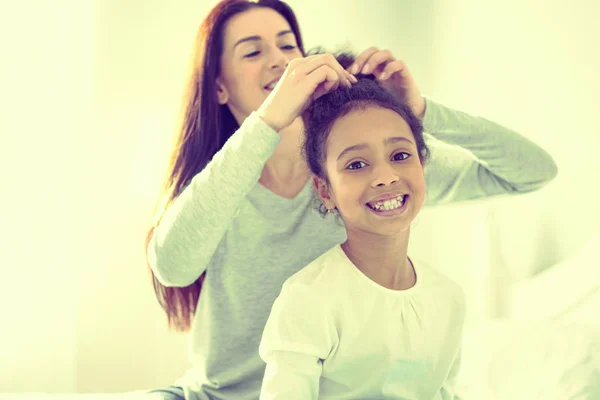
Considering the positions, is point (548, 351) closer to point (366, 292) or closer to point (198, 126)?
point (366, 292)

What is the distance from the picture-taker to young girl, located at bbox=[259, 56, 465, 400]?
88cm

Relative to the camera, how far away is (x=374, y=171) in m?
0.94

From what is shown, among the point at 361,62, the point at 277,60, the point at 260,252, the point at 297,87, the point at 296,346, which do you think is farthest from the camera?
the point at 277,60

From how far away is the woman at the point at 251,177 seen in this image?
1.00 metres

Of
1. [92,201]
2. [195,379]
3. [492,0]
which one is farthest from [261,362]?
[492,0]

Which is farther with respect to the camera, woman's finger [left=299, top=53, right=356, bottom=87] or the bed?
the bed

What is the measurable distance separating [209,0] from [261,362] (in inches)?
67.0

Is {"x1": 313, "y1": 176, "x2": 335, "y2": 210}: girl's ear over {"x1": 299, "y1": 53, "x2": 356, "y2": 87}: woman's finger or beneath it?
beneath

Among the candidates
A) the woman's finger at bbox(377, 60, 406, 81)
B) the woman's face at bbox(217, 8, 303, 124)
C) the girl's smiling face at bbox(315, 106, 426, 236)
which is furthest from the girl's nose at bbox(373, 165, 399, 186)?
the woman's face at bbox(217, 8, 303, 124)

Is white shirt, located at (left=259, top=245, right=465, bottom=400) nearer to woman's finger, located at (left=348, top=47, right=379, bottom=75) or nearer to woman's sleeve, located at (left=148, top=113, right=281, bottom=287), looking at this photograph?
woman's sleeve, located at (left=148, top=113, right=281, bottom=287)

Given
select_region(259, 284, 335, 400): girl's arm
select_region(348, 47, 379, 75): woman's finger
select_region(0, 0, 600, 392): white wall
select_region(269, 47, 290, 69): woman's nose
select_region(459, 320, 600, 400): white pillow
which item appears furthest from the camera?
select_region(0, 0, 600, 392): white wall

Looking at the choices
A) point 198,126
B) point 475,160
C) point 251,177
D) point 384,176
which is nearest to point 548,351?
point 475,160

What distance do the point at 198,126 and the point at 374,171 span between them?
54 cm

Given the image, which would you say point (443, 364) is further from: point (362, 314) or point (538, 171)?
point (538, 171)
